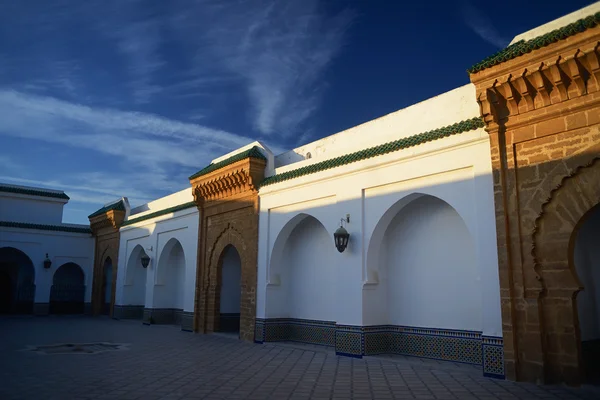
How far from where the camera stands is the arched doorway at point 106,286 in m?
14.5

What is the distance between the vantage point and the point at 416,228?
6.19 meters

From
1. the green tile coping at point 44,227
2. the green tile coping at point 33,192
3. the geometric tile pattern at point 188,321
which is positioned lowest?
the geometric tile pattern at point 188,321

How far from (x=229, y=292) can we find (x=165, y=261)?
7.98 feet

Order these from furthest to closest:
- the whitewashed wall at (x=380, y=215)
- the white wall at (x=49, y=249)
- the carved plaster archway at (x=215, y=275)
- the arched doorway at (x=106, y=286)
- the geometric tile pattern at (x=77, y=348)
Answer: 1. the arched doorway at (x=106, y=286)
2. the white wall at (x=49, y=249)
3. the carved plaster archway at (x=215, y=275)
4. the geometric tile pattern at (x=77, y=348)
5. the whitewashed wall at (x=380, y=215)

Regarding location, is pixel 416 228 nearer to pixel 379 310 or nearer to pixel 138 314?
pixel 379 310

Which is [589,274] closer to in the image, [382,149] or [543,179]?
[543,179]

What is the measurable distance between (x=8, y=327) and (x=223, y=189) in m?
5.57

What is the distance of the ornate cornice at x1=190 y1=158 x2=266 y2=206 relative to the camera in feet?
26.9

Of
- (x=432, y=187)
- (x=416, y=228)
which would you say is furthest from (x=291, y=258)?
(x=432, y=187)

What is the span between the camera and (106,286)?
14.9 metres

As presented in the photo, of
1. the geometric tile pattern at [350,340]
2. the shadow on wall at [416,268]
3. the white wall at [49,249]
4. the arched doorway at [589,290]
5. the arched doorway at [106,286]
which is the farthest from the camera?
the arched doorway at [106,286]

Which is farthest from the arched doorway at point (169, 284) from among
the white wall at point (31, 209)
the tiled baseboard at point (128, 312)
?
the white wall at point (31, 209)

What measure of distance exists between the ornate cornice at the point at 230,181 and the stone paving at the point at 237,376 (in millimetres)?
2697

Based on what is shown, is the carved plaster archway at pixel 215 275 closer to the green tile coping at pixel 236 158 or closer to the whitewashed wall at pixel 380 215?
the whitewashed wall at pixel 380 215
